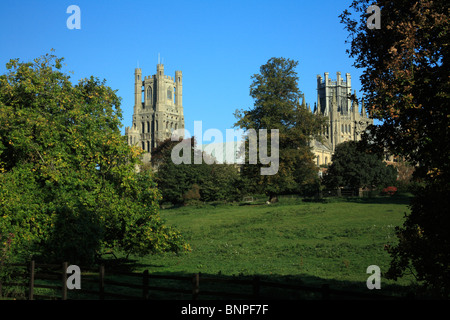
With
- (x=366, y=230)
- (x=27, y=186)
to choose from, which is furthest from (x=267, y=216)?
(x=27, y=186)

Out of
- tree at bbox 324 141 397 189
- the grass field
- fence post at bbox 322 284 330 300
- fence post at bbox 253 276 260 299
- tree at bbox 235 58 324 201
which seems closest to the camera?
fence post at bbox 322 284 330 300

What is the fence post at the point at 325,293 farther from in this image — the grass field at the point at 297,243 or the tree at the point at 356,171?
the tree at the point at 356,171

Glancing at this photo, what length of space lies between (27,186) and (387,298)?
18108 mm

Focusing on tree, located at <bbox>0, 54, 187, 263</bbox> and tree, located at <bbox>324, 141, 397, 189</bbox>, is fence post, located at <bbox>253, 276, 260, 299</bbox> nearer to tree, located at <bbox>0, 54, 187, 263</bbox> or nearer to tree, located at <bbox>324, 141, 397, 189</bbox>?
tree, located at <bbox>0, 54, 187, 263</bbox>

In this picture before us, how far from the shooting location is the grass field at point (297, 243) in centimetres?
2445

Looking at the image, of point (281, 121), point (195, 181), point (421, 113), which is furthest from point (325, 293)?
point (195, 181)

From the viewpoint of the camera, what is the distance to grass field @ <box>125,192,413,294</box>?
963 inches

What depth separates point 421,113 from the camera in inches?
517

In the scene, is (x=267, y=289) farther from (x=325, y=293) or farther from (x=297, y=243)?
(x=297, y=243)

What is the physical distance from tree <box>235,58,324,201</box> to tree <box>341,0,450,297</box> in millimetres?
40931

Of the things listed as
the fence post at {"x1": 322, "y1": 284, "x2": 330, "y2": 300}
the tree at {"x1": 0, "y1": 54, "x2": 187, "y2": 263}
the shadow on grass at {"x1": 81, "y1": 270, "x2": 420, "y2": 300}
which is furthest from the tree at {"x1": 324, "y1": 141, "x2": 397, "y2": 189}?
the fence post at {"x1": 322, "y1": 284, "x2": 330, "y2": 300}

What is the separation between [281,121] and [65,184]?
39.5 m
